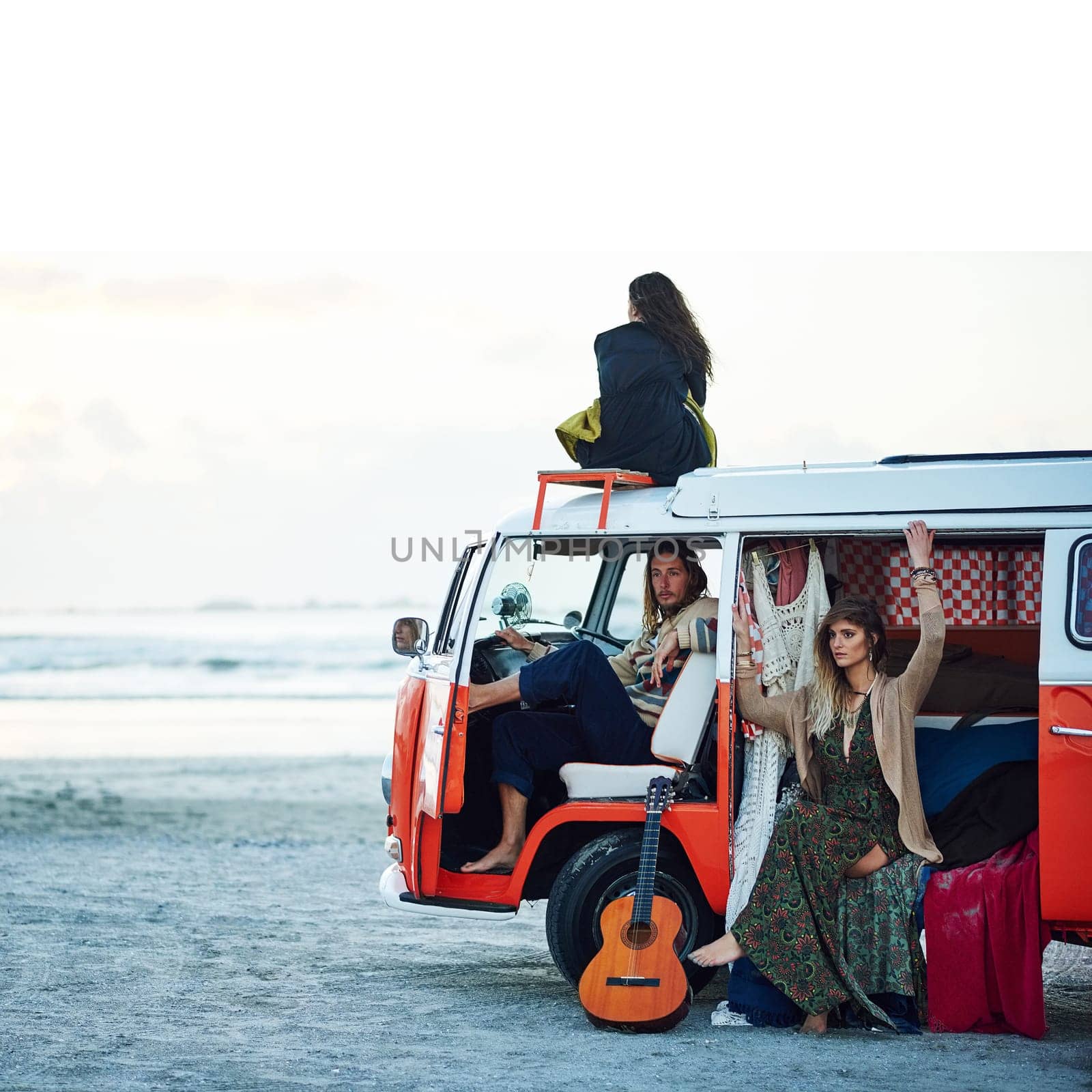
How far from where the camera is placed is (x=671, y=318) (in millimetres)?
7285

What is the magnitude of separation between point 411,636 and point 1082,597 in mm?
3292

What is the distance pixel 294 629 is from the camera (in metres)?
45.3

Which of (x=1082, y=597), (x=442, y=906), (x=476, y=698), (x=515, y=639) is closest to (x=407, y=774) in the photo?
(x=476, y=698)

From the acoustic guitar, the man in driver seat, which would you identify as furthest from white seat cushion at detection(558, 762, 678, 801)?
the acoustic guitar

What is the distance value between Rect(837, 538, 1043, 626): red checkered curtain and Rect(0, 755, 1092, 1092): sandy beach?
1.94 m

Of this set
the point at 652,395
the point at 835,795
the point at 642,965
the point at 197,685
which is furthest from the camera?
the point at 197,685

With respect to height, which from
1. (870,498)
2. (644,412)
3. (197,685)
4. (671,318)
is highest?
(671,318)

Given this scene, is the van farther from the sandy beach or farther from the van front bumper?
the sandy beach

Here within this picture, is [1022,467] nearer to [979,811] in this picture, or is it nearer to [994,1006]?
[979,811]

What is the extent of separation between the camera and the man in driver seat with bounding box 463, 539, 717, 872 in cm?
669

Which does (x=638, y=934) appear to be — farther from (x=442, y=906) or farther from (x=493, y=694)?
(x=493, y=694)

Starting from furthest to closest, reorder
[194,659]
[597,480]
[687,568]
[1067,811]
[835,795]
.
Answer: [194,659]
[687,568]
[597,480]
[835,795]
[1067,811]

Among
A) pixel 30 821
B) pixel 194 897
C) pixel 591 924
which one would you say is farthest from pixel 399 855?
pixel 30 821

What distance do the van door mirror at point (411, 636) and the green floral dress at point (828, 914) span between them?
7.26 ft
